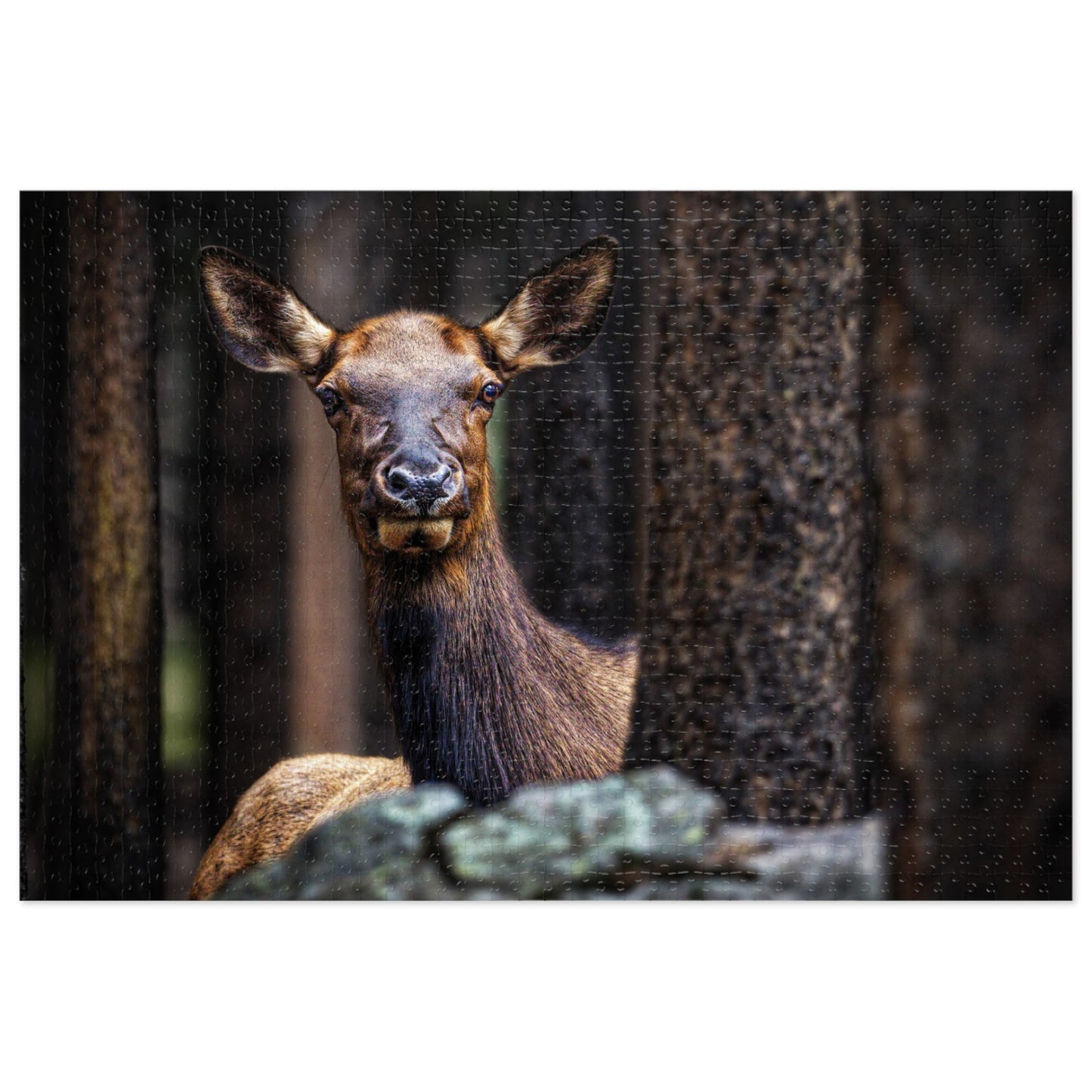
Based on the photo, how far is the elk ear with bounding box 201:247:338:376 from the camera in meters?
3.95

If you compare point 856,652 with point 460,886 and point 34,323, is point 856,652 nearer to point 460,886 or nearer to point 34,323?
point 460,886

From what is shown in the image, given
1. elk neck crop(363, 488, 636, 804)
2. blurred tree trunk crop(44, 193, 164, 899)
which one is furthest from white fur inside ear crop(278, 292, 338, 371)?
elk neck crop(363, 488, 636, 804)

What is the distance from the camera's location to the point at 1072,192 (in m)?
3.97

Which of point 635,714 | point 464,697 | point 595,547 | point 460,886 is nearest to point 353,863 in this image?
point 460,886

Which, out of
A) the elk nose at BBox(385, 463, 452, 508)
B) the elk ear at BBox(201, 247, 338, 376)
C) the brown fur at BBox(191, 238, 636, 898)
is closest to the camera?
the elk nose at BBox(385, 463, 452, 508)

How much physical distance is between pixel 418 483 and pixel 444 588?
0.38 metres

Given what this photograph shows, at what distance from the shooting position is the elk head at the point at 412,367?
378cm

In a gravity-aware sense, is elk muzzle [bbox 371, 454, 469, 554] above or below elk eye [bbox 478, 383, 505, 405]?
below

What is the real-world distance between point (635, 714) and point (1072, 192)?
2398mm

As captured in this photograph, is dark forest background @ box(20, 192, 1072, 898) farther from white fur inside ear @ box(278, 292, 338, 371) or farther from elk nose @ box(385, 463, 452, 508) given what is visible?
elk nose @ box(385, 463, 452, 508)

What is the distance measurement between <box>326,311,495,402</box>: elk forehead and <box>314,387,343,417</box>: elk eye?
0.04 metres

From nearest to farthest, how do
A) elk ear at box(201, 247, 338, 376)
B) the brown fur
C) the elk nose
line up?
the elk nose < the brown fur < elk ear at box(201, 247, 338, 376)

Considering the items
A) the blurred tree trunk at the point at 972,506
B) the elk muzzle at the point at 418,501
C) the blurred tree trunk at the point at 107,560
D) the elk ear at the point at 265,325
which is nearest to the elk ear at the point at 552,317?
the elk muzzle at the point at 418,501

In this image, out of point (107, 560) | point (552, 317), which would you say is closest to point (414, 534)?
point (552, 317)
